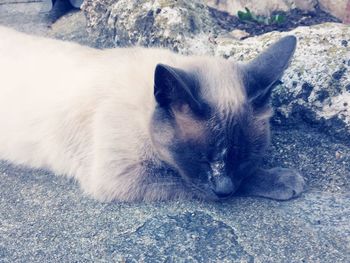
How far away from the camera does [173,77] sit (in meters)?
2.59

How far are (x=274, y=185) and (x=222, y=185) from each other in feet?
1.50

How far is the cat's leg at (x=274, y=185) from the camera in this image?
121 inches

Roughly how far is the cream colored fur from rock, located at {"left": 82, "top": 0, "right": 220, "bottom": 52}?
597 millimetres

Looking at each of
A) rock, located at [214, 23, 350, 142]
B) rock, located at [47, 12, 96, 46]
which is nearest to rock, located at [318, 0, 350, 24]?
rock, located at [214, 23, 350, 142]

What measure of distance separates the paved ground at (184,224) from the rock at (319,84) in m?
0.22

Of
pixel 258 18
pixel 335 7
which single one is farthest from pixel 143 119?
pixel 335 7

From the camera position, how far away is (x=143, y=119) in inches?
122

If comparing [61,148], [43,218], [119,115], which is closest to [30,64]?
[61,148]

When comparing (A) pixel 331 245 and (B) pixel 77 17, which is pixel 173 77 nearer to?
(A) pixel 331 245

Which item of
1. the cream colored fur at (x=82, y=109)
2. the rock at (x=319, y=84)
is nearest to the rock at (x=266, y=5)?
the rock at (x=319, y=84)

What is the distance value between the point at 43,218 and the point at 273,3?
3064 millimetres

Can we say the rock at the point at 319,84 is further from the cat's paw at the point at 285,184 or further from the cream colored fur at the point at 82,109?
the cream colored fur at the point at 82,109

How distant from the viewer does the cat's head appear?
2.74 metres

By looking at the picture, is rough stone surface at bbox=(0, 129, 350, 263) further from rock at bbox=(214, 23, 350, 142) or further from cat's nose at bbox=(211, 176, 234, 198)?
rock at bbox=(214, 23, 350, 142)
